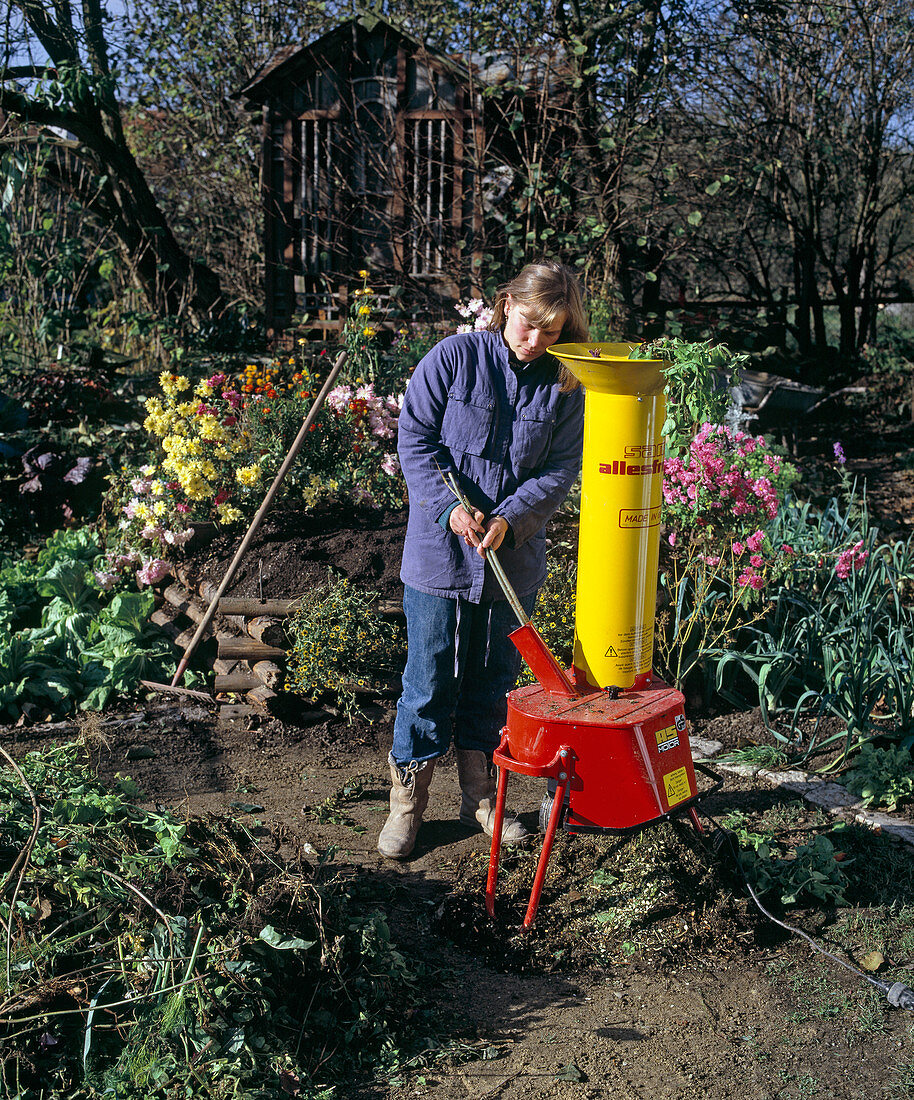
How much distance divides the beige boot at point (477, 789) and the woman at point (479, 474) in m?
0.20

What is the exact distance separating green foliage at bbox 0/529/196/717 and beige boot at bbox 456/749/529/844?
1873 millimetres

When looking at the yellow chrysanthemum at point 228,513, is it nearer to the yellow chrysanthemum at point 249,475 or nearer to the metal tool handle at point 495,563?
the yellow chrysanthemum at point 249,475

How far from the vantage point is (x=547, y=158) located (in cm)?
780

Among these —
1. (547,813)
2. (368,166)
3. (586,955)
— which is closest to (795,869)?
(586,955)

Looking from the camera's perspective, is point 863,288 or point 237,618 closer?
point 237,618

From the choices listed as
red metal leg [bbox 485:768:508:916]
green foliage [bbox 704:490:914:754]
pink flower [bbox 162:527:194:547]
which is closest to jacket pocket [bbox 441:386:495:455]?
red metal leg [bbox 485:768:508:916]

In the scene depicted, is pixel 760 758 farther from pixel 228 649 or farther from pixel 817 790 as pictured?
pixel 228 649

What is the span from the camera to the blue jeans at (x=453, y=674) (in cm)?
311

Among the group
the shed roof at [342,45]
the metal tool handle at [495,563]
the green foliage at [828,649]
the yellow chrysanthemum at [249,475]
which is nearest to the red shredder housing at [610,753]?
the metal tool handle at [495,563]

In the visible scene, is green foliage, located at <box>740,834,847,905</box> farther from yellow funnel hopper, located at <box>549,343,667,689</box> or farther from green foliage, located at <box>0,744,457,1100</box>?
green foliage, located at <box>0,744,457,1100</box>

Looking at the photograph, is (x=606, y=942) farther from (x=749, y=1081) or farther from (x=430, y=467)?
(x=430, y=467)

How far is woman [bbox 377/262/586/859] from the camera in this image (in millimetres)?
2896

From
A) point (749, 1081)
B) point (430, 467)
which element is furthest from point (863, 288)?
point (749, 1081)

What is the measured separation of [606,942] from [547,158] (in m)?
6.67
